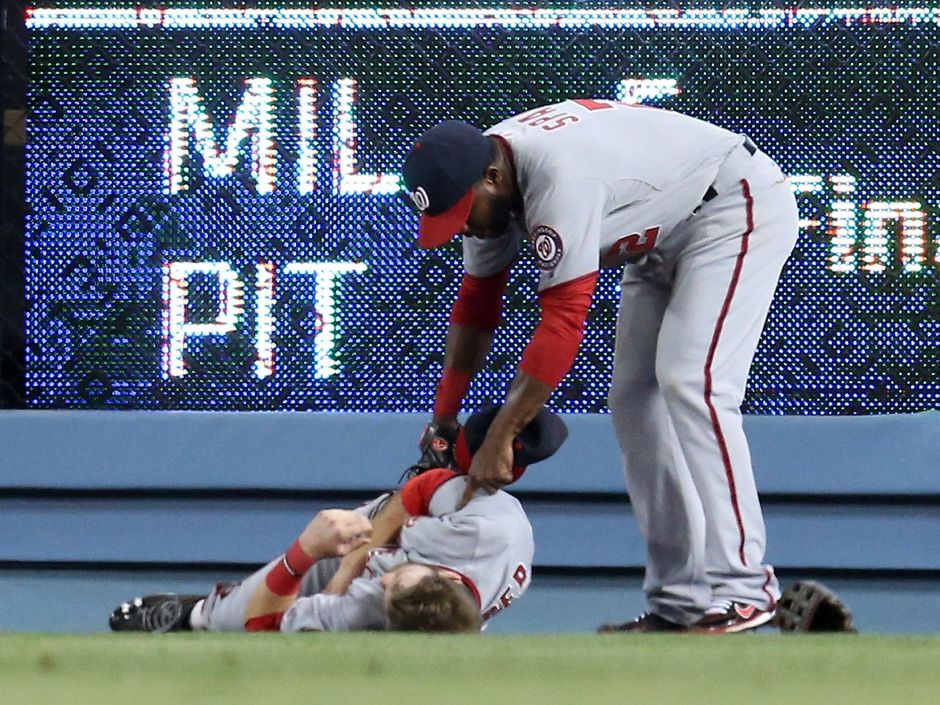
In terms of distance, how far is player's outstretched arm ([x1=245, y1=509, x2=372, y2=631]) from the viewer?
5.12 feet

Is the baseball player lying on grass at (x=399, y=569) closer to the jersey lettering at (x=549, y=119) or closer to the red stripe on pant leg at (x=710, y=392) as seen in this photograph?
the red stripe on pant leg at (x=710, y=392)

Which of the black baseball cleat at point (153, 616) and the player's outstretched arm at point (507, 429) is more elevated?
the player's outstretched arm at point (507, 429)

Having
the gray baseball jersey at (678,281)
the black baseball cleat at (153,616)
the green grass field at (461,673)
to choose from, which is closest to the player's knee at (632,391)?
the gray baseball jersey at (678,281)

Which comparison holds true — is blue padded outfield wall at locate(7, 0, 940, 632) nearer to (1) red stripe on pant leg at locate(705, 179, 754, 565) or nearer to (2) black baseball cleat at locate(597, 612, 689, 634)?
(2) black baseball cleat at locate(597, 612, 689, 634)

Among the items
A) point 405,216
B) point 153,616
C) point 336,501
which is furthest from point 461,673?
point 336,501

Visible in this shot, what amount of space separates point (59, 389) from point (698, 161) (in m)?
1.38

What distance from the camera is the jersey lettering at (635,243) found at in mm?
1743

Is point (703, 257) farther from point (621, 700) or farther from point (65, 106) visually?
point (65, 106)

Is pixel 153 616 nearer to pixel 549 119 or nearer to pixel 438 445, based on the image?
pixel 438 445

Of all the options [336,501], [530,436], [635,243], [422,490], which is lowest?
[336,501]

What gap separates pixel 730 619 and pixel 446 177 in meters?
0.71

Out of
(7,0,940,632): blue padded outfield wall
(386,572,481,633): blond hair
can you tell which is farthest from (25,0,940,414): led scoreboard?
(386,572,481,633): blond hair

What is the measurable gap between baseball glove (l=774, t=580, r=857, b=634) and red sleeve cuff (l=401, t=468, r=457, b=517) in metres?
0.51

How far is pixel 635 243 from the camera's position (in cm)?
176
